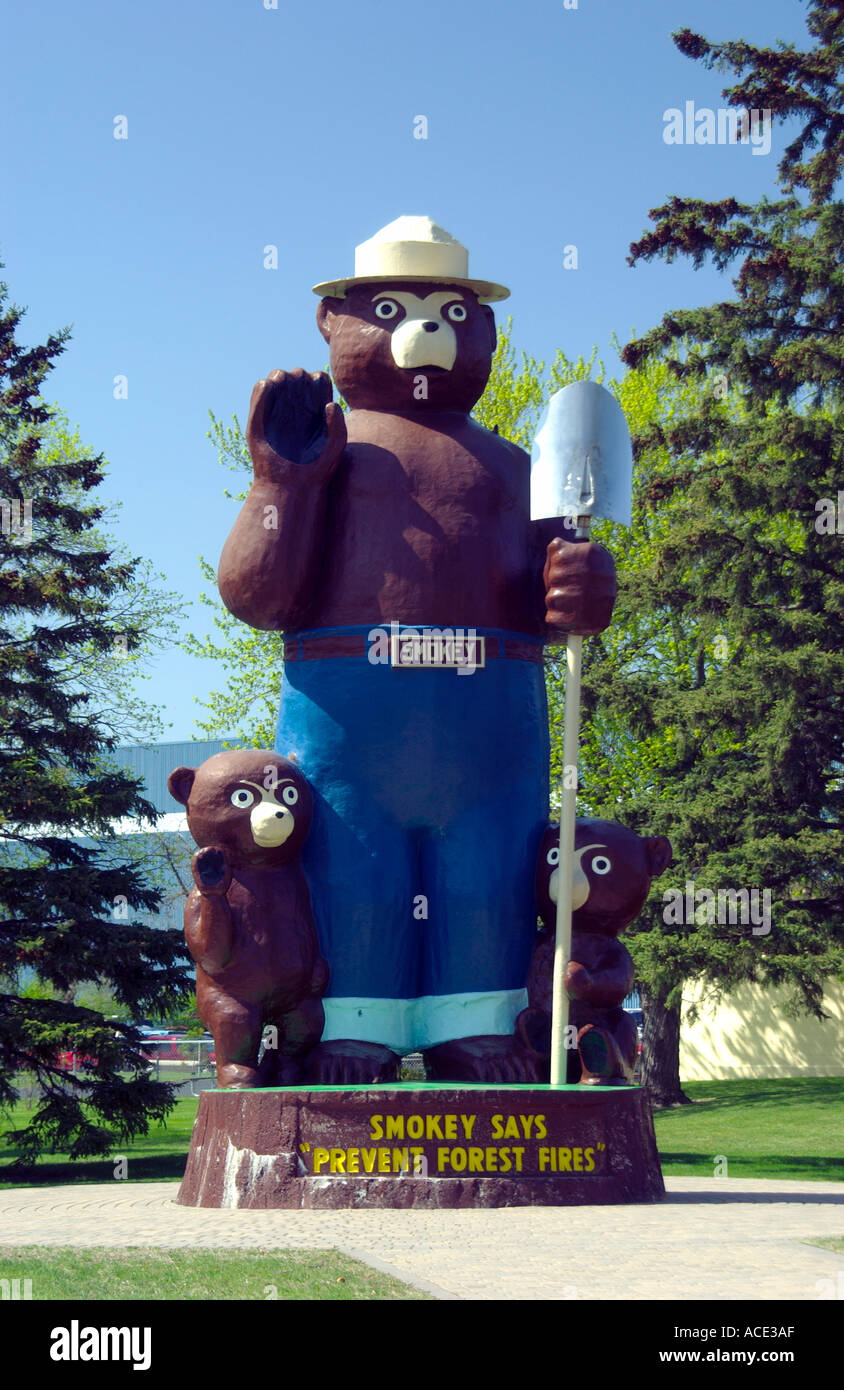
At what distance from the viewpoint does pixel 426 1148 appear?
7.13 m

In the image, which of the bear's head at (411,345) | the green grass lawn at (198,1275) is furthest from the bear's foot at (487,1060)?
the bear's head at (411,345)

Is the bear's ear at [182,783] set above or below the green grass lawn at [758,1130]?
above

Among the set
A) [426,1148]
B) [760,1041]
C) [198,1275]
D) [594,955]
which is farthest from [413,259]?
[760,1041]

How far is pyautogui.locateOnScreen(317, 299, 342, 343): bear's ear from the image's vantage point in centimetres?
904

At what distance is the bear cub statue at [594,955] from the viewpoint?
8.16 m

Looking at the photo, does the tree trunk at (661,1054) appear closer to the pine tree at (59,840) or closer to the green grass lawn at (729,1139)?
the green grass lawn at (729,1139)

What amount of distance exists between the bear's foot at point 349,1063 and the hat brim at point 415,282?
12.7 ft

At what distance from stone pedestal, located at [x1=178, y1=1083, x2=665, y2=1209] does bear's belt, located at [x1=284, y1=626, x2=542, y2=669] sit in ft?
7.01

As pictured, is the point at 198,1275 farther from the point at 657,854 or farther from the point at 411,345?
the point at 411,345

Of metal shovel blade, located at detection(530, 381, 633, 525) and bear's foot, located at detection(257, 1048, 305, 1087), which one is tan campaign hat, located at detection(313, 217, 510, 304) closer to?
metal shovel blade, located at detection(530, 381, 633, 525)

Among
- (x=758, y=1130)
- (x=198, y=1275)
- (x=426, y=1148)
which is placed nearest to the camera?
(x=198, y=1275)

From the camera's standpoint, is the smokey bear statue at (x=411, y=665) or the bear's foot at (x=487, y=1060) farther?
the smokey bear statue at (x=411, y=665)

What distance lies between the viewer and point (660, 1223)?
6566 millimetres

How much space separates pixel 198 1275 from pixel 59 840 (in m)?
9.36
